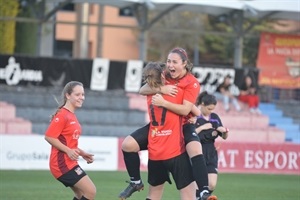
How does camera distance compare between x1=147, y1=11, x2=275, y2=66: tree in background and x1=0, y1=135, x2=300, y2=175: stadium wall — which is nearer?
x1=0, y1=135, x2=300, y2=175: stadium wall

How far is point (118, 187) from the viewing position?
19172mm

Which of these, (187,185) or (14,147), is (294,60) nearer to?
(14,147)

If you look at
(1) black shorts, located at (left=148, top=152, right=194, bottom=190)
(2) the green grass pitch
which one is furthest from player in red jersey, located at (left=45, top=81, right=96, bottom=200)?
(2) the green grass pitch

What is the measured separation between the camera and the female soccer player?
562 inches

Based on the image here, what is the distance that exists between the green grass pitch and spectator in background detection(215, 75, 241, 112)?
5600mm

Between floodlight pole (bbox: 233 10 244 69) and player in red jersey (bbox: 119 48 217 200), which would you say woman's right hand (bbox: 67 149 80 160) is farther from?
floodlight pole (bbox: 233 10 244 69)

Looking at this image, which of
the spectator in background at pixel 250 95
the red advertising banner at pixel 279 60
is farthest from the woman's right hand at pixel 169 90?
the red advertising banner at pixel 279 60

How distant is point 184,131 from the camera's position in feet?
36.9

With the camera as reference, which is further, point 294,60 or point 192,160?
point 294,60

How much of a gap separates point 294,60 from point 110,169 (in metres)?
10.8

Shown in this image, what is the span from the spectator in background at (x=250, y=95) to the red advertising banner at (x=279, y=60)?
4.49 feet

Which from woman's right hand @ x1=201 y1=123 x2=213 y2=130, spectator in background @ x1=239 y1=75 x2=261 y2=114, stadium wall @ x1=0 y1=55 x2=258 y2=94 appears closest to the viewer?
woman's right hand @ x1=201 y1=123 x2=213 y2=130

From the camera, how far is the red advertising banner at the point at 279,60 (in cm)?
3294

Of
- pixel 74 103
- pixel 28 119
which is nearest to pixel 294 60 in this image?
pixel 28 119
